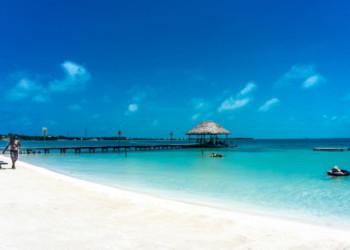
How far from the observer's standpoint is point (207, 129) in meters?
41.5

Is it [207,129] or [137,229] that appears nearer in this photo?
[137,229]

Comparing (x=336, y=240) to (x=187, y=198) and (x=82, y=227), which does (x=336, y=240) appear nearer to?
(x=82, y=227)

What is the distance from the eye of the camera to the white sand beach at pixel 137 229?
145 inches

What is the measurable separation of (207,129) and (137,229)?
→ 37.5 m

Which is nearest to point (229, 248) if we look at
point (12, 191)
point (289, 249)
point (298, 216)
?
point (289, 249)

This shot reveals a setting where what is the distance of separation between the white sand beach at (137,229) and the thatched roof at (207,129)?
115 feet

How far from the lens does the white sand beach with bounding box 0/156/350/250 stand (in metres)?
3.69

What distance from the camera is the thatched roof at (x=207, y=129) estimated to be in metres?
40.9

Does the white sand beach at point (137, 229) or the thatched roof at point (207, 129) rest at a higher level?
the thatched roof at point (207, 129)

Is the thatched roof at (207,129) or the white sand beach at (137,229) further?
the thatched roof at (207,129)

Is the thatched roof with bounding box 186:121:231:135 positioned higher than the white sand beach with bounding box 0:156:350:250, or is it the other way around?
the thatched roof with bounding box 186:121:231:135

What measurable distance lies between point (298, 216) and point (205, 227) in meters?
2.54

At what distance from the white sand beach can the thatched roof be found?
115ft

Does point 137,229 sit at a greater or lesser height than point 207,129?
lesser
